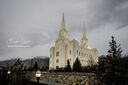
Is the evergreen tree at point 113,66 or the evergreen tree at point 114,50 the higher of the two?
the evergreen tree at point 114,50

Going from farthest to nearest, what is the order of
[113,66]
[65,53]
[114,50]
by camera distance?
[65,53]
[114,50]
[113,66]

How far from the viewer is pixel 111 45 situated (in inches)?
250

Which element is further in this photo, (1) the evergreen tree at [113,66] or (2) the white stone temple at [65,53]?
(2) the white stone temple at [65,53]

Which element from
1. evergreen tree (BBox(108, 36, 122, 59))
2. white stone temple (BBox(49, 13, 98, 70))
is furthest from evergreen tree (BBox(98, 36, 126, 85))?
white stone temple (BBox(49, 13, 98, 70))

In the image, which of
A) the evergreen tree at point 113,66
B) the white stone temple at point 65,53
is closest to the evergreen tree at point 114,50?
the evergreen tree at point 113,66

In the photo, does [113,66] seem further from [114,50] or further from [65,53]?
[65,53]

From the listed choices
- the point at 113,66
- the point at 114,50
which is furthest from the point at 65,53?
the point at 113,66

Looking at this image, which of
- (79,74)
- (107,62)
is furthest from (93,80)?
(107,62)

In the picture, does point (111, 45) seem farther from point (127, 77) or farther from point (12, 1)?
point (12, 1)

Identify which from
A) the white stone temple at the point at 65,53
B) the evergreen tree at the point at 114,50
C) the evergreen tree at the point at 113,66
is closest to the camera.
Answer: the evergreen tree at the point at 113,66

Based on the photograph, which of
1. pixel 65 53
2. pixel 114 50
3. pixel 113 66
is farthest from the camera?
pixel 65 53

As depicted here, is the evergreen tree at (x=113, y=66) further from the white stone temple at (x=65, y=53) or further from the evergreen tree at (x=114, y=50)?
the white stone temple at (x=65, y=53)

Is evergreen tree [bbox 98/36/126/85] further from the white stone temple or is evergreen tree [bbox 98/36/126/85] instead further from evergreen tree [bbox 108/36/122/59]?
the white stone temple

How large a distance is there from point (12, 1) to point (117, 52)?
53.0 feet
